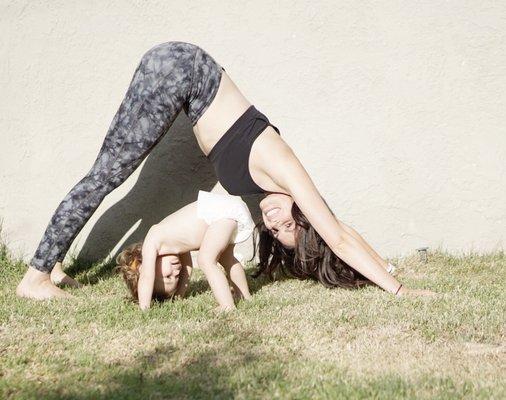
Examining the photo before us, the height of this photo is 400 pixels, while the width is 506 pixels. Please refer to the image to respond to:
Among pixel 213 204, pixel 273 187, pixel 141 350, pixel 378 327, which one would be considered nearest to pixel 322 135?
pixel 273 187

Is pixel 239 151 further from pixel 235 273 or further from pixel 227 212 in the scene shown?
pixel 235 273

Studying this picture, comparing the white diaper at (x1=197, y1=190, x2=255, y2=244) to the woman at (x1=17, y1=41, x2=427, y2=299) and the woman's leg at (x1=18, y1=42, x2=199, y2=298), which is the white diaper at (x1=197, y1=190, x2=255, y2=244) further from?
the woman's leg at (x1=18, y1=42, x2=199, y2=298)

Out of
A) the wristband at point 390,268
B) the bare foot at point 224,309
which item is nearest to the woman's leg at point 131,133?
the bare foot at point 224,309

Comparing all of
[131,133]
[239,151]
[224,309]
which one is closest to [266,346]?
[224,309]

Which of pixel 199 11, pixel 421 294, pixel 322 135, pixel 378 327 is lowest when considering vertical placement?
pixel 421 294

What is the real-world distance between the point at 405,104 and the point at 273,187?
1.41m

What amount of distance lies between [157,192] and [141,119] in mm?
1009

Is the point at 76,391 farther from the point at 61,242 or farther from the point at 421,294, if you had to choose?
the point at 421,294

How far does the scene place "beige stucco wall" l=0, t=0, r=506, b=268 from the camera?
209 inches

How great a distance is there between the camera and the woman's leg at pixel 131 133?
15.0ft

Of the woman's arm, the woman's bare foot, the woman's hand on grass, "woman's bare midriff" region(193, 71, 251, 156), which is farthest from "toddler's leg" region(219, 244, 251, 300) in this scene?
the woman's bare foot

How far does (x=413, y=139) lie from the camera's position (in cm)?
538

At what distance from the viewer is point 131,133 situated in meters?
4.64

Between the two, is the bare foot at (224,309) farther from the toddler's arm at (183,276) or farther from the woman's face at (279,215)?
the woman's face at (279,215)
